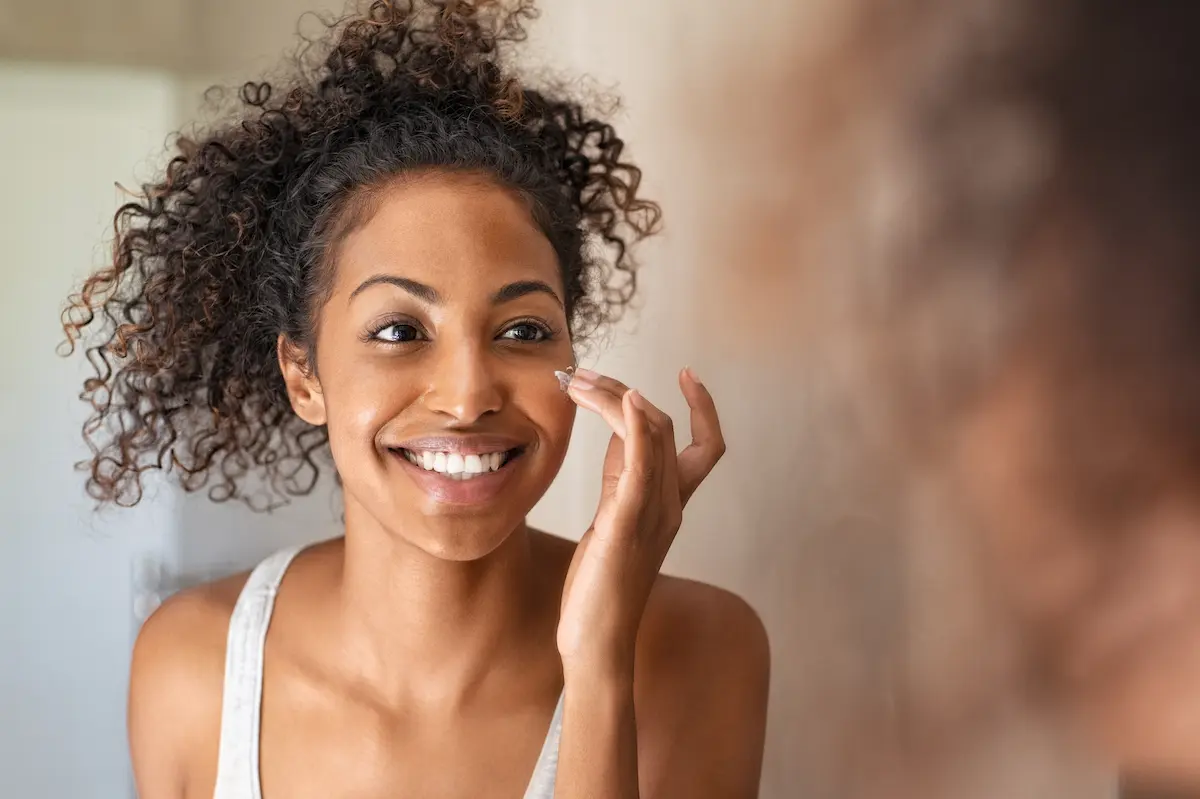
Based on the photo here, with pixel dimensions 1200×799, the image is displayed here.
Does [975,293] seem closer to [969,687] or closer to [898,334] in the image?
[898,334]

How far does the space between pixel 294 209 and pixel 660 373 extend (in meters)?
0.46

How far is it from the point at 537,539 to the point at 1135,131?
66 centimetres

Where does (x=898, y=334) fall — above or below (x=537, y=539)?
above

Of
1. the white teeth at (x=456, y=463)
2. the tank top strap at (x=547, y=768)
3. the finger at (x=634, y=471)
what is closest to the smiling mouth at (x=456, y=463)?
the white teeth at (x=456, y=463)

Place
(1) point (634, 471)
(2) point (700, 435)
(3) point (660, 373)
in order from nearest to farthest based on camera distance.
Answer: (1) point (634, 471) < (2) point (700, 435) < (3) point (660, 373)

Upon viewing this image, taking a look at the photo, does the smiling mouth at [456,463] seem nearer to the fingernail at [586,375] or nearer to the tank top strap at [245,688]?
the fingernail at [586,375]

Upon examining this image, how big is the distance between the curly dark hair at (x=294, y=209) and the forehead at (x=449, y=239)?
0.02m

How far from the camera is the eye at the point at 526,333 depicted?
988mm

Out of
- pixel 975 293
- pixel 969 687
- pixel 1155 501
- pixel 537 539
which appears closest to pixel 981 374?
pixel 975 293

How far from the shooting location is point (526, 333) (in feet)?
3.27

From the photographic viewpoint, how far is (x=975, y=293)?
1097 mm

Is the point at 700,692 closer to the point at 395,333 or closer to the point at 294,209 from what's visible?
the point at 395,333

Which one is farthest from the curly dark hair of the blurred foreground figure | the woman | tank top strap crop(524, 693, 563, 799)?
tank top strap crop(524, 693, 563, 799)

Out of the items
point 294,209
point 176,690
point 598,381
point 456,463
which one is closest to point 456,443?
point 456,463
